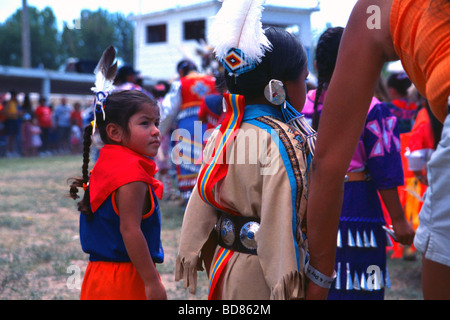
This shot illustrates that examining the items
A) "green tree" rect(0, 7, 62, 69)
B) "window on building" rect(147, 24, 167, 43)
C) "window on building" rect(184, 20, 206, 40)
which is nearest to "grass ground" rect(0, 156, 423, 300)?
"window on building" rect(184, 20, 206, 40)

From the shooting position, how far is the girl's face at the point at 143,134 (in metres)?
2.25

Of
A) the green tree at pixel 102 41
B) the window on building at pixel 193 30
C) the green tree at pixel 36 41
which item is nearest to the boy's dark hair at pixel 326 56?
the window on building at pixel 193 30

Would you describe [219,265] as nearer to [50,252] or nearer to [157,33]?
[50,252]

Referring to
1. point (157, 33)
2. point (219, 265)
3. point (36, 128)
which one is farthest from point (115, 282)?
point (157, 33)

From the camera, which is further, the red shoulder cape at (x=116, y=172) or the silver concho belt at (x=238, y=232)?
the red shoulder cape at (x=116, y=172)

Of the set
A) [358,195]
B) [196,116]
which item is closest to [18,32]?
[196,116]

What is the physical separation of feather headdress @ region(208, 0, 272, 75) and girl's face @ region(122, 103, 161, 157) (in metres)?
0.57

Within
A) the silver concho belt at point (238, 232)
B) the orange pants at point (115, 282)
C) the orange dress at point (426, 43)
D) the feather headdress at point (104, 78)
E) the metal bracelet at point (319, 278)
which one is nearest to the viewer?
the orange dress at point (426, 43)

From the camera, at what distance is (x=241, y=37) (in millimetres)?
1764

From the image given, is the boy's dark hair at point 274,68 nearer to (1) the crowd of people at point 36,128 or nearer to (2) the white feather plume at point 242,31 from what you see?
(2) the white feather plume at point 242,31

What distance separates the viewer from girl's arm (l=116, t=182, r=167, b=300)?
6.70 ft

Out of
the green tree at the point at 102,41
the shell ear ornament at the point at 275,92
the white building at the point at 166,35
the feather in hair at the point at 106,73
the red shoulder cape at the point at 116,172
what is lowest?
the red shoulder cape at the point at 116,172

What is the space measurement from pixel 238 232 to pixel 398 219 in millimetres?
1147

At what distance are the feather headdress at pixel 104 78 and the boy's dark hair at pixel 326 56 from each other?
1.01 metres
